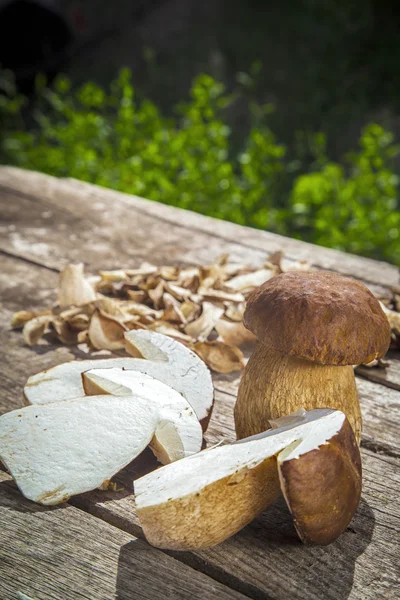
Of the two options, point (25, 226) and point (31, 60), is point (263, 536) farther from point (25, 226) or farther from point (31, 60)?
point (31, 60)

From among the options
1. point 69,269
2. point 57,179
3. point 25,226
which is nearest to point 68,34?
point 57,179

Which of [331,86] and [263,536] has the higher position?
[331,86]

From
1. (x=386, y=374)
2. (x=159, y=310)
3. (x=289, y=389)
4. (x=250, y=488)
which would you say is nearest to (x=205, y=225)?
(x=159, y=310)

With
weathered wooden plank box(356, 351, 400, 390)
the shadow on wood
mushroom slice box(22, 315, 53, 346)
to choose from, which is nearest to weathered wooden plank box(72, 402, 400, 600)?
the shadow on wood

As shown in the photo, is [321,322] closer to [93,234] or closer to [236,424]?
[236,424]

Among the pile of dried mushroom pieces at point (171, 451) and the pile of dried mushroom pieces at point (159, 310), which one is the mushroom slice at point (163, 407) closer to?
the pile of dried mushroom pieces at point (171, 451)
